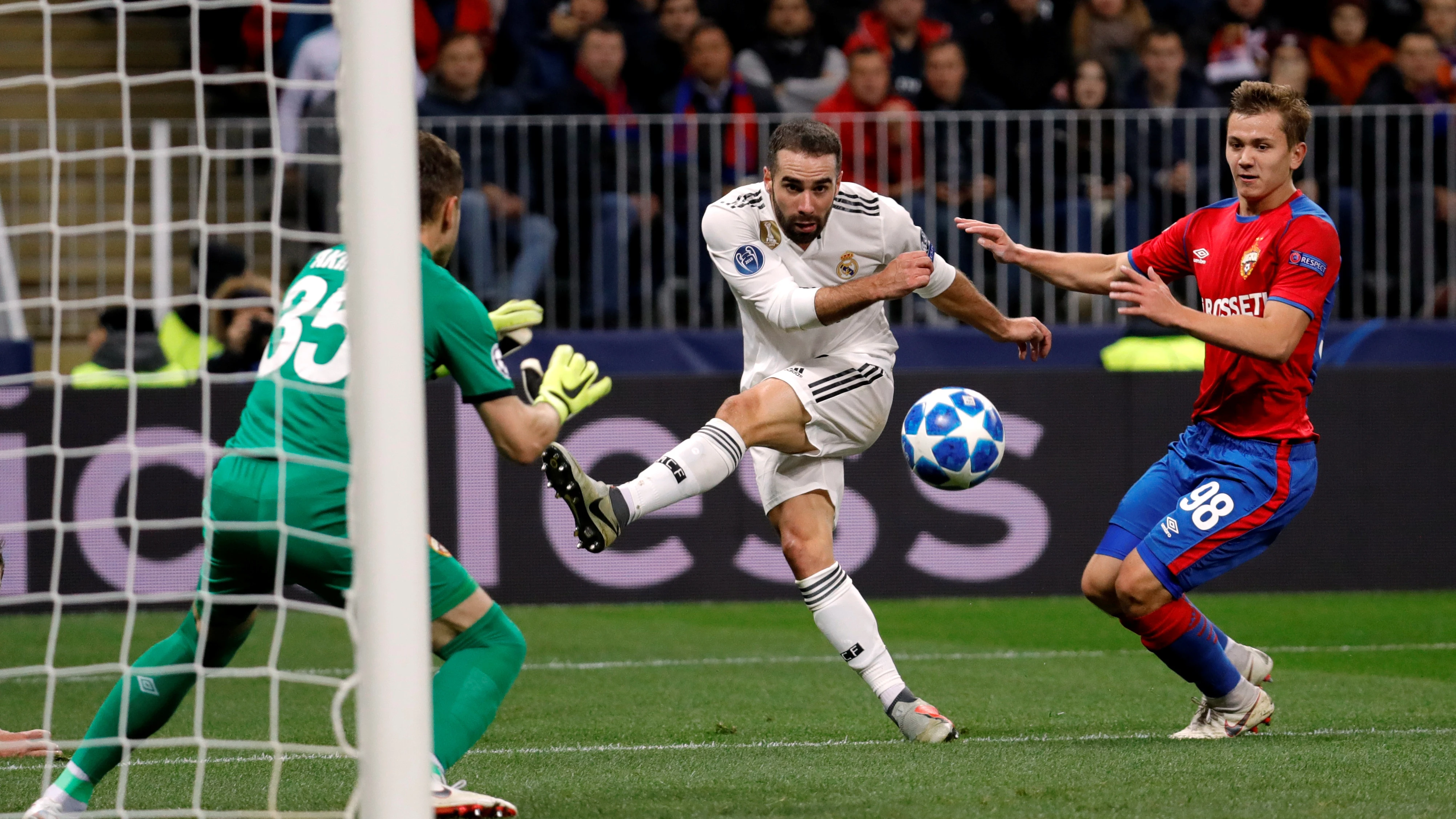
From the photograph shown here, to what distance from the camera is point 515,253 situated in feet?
35.3

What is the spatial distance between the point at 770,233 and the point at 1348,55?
7879 millimetres

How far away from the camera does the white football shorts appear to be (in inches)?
233

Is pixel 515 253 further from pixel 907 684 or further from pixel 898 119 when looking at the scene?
pixel 907 684

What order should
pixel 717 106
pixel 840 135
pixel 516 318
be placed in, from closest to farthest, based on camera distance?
pixel 516 318 → pixel 840 135 → pixel 717 106

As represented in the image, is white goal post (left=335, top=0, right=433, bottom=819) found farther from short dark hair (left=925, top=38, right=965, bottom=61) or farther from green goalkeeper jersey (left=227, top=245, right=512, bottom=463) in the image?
short dark hair (left=925, top=38, right=965, bottom=61)

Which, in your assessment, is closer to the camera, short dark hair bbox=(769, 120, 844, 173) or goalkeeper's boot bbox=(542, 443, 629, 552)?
goalkeeper's boot bbox=(542, 443, 629, 552)

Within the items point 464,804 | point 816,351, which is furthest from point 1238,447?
point 464,804

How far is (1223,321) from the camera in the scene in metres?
5.23

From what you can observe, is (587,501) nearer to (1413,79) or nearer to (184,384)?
(184,384)

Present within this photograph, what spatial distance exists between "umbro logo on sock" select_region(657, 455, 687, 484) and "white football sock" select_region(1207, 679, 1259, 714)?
189 centimetres

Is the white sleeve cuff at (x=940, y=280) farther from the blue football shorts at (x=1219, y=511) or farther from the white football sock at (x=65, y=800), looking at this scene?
the white football sock at (x=65, y=800)

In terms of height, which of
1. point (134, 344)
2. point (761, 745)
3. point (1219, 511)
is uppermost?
point (134, 344)

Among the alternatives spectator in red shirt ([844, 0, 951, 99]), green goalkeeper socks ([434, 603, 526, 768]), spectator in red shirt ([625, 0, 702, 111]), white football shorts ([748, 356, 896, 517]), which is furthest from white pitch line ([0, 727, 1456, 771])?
spectator in red shirt ([625, 0, 702, 111])

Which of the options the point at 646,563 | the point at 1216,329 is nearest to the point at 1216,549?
the point at 1216,329
